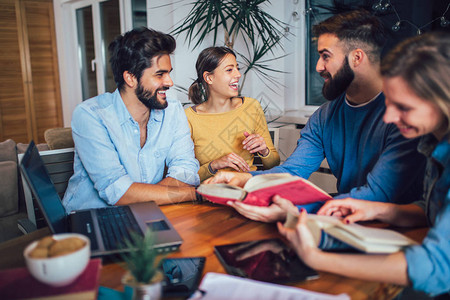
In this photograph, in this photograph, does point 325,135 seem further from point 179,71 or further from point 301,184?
point 179,71

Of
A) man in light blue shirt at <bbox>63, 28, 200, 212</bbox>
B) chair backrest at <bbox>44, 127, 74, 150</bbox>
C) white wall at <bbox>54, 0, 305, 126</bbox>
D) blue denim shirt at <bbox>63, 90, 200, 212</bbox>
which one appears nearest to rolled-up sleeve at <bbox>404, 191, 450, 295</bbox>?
man in light blue shirt at <bbox>63, 28, 200, 212</bbox>

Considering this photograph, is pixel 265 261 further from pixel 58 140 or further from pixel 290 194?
pixel 58 140

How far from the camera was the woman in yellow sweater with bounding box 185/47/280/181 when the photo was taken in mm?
2434

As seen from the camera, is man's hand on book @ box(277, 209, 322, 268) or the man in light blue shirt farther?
the man in light blue shirt

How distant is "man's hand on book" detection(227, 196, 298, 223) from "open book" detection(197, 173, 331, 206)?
18mm

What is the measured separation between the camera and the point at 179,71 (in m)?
3.82

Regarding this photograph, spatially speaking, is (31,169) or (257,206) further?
(257,206)

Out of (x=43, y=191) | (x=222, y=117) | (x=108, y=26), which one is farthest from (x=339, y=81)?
(x=108, y=26)

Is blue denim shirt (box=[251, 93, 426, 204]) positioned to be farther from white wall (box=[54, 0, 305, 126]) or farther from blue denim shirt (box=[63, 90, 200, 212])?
white wall (box=[54, 0, 305, 126])

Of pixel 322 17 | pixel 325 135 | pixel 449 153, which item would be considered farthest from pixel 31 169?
pixel 322 17

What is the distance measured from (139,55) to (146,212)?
88 cm

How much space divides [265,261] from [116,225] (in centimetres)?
49

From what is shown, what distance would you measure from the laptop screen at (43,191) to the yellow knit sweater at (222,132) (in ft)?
3.92

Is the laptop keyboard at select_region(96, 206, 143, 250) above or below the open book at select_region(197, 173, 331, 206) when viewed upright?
below
